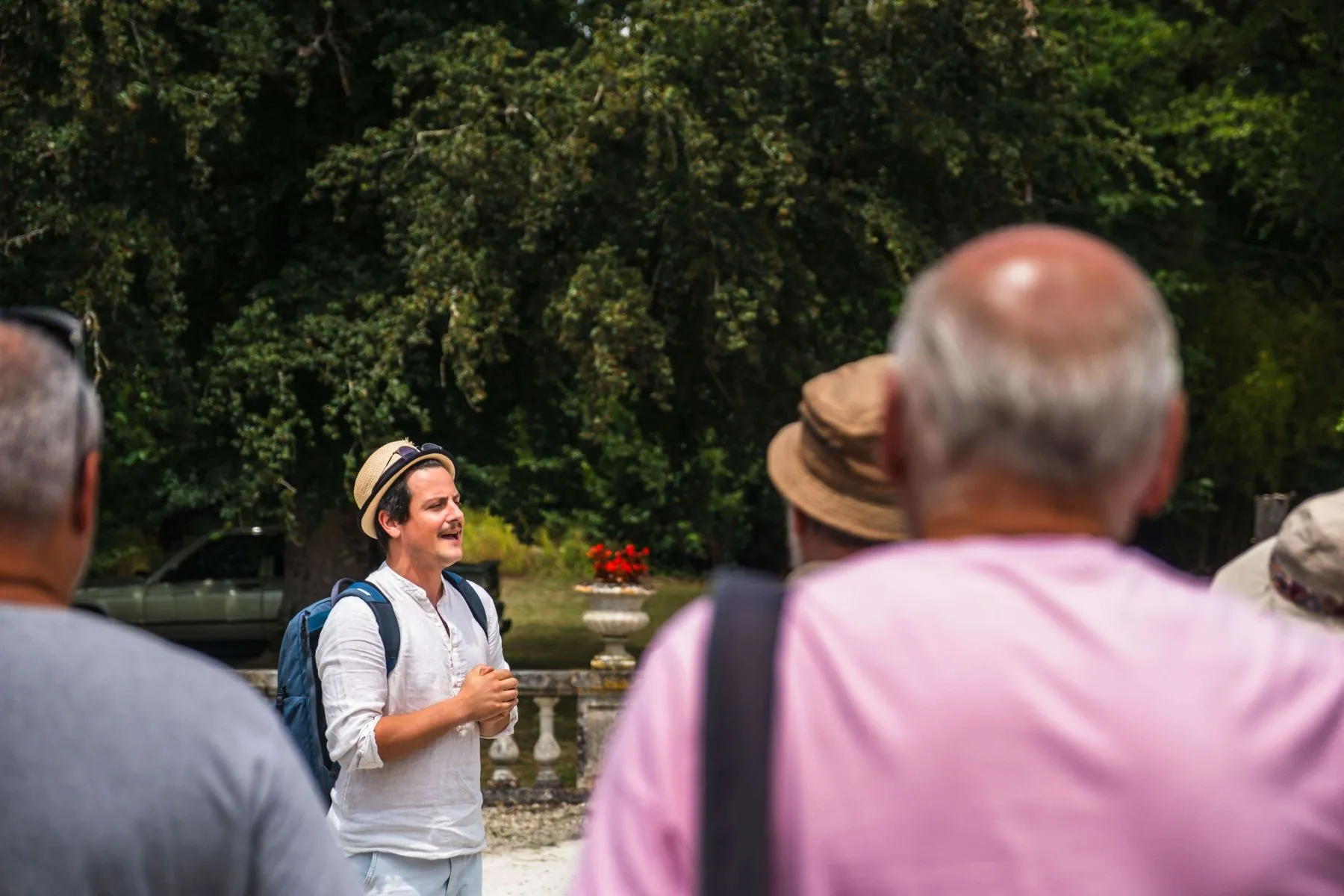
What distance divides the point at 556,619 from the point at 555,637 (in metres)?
3.40

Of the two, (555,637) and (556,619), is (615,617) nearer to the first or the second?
(555,637)

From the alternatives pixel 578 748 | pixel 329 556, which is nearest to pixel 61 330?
pixel 578 748

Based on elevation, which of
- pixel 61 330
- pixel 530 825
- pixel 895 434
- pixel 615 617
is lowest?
pixel 530 825

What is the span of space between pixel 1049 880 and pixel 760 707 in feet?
0.86

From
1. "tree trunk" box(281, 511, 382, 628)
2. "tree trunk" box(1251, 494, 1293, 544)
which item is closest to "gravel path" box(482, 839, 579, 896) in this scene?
"tree trunk" box(1251, 494, 1293, 544)

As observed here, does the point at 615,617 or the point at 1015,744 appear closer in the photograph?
the point at 1015,744

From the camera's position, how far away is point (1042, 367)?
1.47 meters

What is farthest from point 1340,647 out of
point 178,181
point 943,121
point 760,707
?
point 178,181

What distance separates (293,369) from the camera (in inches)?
607

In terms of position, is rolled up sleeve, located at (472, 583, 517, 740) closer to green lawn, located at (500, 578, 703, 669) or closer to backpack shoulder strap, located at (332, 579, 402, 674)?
backpack shoulder strap, located at (332, 579, 402, 674)

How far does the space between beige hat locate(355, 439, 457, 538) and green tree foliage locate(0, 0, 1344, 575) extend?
8.81 meters

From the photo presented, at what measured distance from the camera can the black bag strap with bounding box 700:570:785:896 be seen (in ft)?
4.68

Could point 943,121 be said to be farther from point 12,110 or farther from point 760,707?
point 760,707

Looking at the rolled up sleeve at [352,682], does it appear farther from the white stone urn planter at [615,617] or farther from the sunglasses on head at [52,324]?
the white stone urn planter at [615,617]
